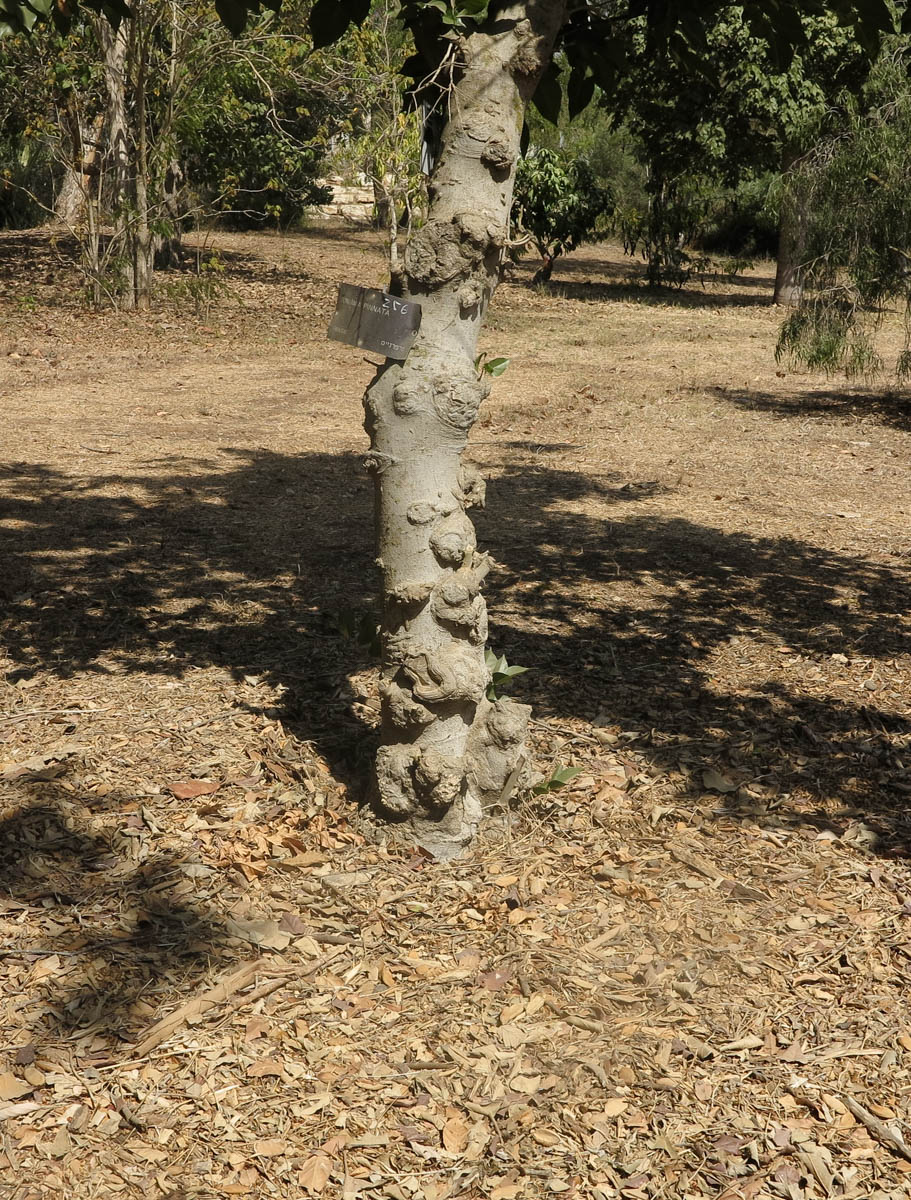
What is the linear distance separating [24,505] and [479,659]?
4.59 meters

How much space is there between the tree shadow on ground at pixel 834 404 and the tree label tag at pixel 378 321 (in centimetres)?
860

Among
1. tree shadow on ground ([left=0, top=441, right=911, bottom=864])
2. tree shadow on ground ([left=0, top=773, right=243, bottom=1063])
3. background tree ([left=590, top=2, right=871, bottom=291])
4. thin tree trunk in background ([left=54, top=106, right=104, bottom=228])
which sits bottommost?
tree shadow on ground ([left=0, top=773, right=243, bottom=1063])

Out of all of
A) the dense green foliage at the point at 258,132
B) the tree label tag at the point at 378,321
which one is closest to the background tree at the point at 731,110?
the dense green foliage at the point at 258,132

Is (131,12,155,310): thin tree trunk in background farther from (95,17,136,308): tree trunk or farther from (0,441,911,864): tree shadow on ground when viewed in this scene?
(0,441,911,864): tree shadow on ground

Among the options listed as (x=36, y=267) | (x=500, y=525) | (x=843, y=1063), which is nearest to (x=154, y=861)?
(x=843, y=1063)

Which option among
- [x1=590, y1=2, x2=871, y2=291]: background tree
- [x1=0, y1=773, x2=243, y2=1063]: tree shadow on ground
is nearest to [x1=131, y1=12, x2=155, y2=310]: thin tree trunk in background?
[x1=590, y1=2, x2=871, y2=291]: background tree

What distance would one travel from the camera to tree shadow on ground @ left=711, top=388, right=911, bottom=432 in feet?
36.3

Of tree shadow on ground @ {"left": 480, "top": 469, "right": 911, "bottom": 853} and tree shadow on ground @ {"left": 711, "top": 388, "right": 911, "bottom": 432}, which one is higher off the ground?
tree shadow on ground @ {"left": 711, "top": 388, "right": 911, "bottom": 432}

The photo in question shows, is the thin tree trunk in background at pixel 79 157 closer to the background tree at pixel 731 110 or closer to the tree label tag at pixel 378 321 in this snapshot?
the background tree at pixel 731 110

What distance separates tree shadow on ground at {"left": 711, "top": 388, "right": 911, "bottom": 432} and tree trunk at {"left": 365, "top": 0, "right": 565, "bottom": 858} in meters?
8.42

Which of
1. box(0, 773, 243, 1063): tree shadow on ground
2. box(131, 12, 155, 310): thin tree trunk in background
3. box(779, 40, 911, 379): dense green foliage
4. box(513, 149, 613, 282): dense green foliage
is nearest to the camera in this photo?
box(0, 773, 243, 1063): tree shadow on ground

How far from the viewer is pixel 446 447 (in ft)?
10.3

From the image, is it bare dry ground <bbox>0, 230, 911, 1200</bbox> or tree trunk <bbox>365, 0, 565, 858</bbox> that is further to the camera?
tree trunk <bbox>365, 0, 565, 858</bbox>

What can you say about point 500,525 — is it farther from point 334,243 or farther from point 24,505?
point 334,243
